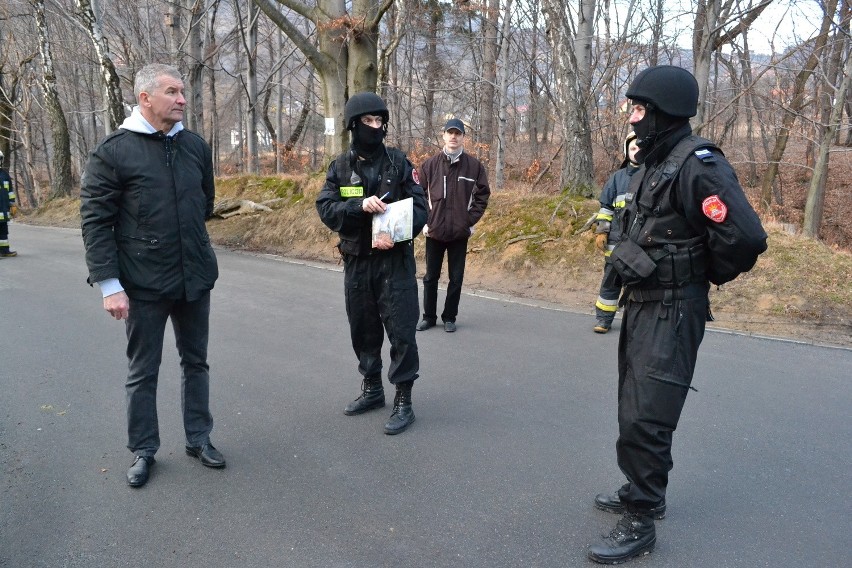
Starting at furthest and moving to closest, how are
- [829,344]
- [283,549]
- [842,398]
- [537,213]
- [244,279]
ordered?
[537,213]
[244,279]
[829,344]
[842,398]
[283,549]

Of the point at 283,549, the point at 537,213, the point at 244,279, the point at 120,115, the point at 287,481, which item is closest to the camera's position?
the point at 283,549

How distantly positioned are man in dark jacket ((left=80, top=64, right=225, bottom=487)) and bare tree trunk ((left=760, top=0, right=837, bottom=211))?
1583 centimetres

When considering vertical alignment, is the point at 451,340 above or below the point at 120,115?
below

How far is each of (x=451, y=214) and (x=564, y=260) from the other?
2936 mm

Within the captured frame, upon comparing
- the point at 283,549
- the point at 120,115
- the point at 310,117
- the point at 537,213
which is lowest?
the point at 283,549

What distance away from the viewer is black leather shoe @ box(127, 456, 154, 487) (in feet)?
11.6

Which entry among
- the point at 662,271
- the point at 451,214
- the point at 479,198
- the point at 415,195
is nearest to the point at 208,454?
the point at 415,195

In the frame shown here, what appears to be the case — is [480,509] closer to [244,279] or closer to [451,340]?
[451,340]

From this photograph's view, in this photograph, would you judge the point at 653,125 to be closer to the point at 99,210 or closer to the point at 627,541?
the point at 627,541

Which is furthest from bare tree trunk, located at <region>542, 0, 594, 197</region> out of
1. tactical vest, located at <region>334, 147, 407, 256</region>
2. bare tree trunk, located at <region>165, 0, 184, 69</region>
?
bare tree trunk, located at <region>165, 0, 184, 69</region>

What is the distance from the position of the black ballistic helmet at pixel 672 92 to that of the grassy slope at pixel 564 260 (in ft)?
15.3

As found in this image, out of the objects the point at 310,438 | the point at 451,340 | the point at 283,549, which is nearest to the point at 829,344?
the point at 451,340

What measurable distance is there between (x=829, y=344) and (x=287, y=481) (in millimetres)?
5527

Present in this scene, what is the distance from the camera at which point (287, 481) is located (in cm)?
362
